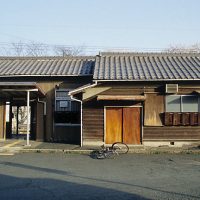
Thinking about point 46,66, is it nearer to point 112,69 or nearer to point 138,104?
point 112,69

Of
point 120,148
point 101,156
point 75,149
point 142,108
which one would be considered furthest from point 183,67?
point 101,156

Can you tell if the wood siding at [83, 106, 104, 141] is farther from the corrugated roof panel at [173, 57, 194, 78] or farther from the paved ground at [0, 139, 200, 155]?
the corrugated roof panel at [173, 57, 194, 78]

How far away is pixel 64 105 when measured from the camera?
2222 cm

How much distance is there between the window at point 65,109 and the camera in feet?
72.6

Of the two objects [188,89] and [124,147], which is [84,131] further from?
[188,89]

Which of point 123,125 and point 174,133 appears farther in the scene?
point 123,125

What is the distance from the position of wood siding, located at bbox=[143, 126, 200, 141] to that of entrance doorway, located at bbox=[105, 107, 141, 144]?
0.81 metres

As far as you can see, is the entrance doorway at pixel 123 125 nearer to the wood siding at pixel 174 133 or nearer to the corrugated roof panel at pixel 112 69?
the wood siding at pixel 174 133

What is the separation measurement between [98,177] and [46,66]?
44.2 feet

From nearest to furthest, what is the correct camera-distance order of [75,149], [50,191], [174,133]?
1. [50,191]
2. [75,149]
3. [174,133]

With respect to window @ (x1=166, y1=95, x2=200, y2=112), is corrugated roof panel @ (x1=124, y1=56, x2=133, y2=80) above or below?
above

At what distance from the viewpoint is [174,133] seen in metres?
19.9

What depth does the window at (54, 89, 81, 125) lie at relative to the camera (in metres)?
22.1

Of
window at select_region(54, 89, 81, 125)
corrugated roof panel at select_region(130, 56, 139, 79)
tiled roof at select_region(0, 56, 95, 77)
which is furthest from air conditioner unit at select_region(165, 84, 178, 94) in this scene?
window at select_region(54, 89, 81, 125)
